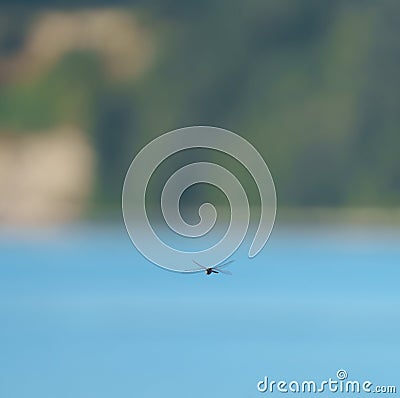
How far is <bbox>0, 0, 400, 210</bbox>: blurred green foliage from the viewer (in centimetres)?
209

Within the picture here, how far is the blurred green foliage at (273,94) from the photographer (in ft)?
6.86

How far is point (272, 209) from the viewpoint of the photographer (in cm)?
198

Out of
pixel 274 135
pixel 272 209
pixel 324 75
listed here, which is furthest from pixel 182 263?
pixel 324 75

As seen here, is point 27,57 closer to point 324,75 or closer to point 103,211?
point 103,211

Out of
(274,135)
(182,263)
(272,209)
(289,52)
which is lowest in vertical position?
(182,263)

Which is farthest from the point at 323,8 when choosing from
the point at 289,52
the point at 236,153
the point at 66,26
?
the point at 66,26

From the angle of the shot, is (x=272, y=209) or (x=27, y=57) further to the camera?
(x=27, y=57)

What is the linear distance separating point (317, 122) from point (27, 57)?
64cm

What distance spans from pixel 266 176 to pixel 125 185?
285 millimetres

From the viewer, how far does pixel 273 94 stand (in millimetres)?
2117

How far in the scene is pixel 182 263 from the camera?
71.6 inches

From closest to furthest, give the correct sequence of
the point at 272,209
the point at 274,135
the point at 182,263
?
the point at 182,263 < the point at 272,209 < the point at 274,135

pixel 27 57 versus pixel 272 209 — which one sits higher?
pixel 27 57

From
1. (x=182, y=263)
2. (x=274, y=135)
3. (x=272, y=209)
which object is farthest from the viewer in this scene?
(x=274, y=135)
